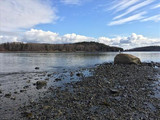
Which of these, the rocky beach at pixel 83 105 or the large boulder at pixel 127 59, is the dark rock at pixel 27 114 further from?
the large boulder at pixel 127 59

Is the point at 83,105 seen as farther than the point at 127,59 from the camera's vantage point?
No

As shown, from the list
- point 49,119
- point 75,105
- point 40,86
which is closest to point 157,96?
point 75,105

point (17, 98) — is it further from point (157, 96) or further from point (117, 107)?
point (157, 96)

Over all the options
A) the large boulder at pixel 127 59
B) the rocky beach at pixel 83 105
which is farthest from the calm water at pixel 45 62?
the rocky beach at pixel 83 105

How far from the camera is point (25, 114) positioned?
7.77 meters

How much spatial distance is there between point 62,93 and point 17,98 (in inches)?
137

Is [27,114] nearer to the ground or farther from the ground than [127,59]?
nearer to the ground

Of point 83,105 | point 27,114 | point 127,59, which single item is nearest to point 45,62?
point 127,59

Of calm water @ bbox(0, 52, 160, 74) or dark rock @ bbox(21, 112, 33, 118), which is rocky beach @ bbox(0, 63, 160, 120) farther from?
calm water @ bbox(0, 52, 160, 74)

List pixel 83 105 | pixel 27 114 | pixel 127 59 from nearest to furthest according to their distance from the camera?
pixel 27 114
pixel 83 105
pixel 127 59

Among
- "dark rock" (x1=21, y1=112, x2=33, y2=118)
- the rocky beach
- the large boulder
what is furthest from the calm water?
"dark rock" (x1=21, y1=112, x2=33, y2=118)

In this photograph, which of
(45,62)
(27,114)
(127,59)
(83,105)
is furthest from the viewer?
(45,62)

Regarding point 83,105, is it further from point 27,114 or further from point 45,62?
point 45,62

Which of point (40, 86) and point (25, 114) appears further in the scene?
point (40, 86)
